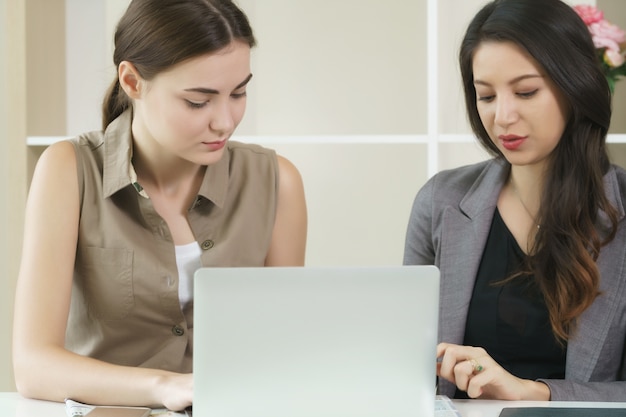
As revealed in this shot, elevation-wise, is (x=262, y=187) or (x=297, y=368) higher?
(x=262, y=187)

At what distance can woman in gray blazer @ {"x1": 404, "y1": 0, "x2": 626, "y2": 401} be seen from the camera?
1745 millimetres

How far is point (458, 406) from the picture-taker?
1360 mm

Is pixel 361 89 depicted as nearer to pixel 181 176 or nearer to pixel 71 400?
pixel 181 176

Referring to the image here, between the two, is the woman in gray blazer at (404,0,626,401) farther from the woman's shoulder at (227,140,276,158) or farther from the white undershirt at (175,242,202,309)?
the white undershirt at (175,242,202,309)

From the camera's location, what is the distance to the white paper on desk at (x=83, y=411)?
1.30 m

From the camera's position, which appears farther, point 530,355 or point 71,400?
point 530,355

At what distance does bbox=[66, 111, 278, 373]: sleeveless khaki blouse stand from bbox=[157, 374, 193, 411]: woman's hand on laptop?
15.6 inches

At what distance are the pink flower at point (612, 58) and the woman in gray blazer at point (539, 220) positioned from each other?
777mm

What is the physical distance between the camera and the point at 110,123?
1857mm

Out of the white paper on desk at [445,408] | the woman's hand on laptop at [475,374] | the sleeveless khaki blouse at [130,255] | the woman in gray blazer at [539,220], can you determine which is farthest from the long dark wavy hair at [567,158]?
the sleeveless khaki blouse at [130,255]

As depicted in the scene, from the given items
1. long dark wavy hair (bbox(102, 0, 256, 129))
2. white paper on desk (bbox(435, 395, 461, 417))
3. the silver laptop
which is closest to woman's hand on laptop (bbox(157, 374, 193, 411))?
the silver laptop

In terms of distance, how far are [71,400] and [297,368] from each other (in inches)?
17.4

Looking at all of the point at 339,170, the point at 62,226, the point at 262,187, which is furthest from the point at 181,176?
the point at 339,170

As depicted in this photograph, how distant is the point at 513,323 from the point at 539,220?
0.75ft
